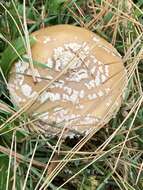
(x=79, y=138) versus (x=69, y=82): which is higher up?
(x=69, y=82)

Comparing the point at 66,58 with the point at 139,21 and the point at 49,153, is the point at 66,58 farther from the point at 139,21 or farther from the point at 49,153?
the point at 139,21

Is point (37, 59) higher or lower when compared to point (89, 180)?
higher

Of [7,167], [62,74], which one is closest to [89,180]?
[7,167]

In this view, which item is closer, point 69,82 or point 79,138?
point 69,82

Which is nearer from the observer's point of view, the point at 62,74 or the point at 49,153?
the point at 62,74
